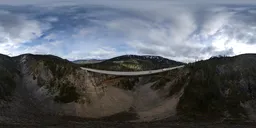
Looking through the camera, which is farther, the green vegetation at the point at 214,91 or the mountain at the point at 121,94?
the green vegetation at the point at 214,91

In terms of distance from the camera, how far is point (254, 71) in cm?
8525

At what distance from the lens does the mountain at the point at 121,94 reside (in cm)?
7146

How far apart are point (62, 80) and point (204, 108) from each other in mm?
27194

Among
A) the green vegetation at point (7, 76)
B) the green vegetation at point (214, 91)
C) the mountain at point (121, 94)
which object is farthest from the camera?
the green vegetation at point (7, 76)

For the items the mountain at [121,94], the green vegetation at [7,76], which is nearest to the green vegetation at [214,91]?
the mountain at [121,94]

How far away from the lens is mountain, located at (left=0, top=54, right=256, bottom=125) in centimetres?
7146

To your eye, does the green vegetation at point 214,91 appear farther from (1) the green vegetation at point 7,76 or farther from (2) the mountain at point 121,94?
(1) the green vegetation at point 7,76

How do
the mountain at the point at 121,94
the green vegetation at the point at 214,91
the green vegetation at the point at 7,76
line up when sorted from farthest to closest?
the green vegetation at the point at 7,76, the green vegetation at the point at 214,91, the mountain at the point at 121,94

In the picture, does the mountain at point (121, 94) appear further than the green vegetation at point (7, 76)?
No

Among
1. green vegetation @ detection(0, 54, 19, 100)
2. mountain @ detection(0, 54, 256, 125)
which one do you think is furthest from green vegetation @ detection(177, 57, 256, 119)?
green vegetation @ detection(0, 54, 19, 100)

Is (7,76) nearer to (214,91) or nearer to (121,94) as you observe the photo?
(121,94)

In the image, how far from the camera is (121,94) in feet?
293

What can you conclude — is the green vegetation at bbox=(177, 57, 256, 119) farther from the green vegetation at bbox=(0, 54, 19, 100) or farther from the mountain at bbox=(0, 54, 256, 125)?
the green vegetation at bbox=(0, 54, 19, 100)

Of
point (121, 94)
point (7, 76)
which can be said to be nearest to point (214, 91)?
point (121, 94)
